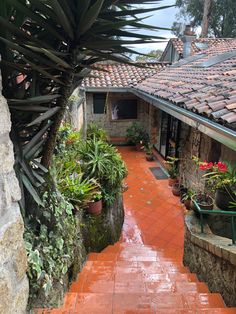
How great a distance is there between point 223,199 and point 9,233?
12.0ft

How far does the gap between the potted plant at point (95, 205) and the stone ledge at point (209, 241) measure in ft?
4.55

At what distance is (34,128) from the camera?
1.96 m

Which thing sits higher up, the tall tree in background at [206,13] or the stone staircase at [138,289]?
the tall tree in background at [206,13]

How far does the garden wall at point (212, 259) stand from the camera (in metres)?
2.80

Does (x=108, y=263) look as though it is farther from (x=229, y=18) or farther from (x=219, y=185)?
(x=229, y=18)

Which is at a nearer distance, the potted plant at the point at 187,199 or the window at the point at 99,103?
the potted plant at the point at 187,199

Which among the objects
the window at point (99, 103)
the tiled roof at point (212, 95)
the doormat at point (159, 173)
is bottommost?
the doormat at point (159, 173)

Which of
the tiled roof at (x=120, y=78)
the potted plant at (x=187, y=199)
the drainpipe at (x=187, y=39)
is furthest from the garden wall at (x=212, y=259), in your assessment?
the drainpipe at (x=187, y=39)

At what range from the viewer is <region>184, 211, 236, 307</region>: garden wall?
2.80 metres

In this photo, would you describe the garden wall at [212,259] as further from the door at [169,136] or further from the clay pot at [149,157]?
the clay pot at [149,157]

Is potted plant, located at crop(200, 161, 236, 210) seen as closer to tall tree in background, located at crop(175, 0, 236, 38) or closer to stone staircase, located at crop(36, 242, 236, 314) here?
stone staircase, located at crop(36, 242, 236, 314)

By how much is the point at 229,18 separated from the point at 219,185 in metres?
18.5

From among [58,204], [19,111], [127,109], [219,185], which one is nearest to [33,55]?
[19,111]

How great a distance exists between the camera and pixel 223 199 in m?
4.26
